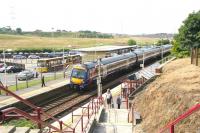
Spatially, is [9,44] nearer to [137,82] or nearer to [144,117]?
[137,82]

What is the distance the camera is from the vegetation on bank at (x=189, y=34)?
156ft

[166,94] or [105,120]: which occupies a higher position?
[166,94]

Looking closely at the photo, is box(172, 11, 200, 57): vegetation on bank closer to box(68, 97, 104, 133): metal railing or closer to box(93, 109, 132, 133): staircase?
box(68, 97, 104, 133): metal railing

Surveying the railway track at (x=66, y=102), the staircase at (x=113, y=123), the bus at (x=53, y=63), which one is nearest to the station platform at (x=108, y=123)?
the staircase at (x=113, y=123)

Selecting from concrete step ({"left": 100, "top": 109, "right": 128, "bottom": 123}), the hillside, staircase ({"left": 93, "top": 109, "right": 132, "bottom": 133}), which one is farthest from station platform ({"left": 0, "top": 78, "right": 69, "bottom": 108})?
the hillside

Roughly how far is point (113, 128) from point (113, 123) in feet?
4.52

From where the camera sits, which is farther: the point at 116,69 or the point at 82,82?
the point at 116,69

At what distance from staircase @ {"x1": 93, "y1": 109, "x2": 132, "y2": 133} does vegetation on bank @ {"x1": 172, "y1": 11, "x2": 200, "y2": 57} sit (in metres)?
26.5

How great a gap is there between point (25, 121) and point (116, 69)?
3323 cm

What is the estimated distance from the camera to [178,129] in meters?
14.4

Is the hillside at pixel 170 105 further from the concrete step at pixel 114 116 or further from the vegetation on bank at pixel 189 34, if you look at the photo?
the vegetation on bank at pixel 189 34

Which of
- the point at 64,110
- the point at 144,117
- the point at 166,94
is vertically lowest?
the point at 64,110

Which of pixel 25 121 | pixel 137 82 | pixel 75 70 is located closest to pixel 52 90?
pixel 75 70

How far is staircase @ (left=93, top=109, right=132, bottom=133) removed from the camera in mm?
17859
